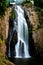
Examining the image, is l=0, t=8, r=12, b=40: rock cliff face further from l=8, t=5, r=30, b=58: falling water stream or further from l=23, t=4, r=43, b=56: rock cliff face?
l=23, t=4, r=43, b=56: rock cliff face

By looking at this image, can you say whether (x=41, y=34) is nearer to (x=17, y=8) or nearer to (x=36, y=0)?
(x=17, y=8)

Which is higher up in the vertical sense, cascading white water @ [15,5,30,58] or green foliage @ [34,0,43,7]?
green foliage @ [34,0,43,7]

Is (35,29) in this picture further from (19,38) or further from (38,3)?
(38,3)

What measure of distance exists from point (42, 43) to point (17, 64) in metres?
14.7

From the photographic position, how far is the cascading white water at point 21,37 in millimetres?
51625

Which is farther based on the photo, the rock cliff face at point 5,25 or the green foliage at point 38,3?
the green foliage at point 38,3

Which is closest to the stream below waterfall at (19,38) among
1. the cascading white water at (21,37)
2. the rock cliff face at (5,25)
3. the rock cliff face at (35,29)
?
the cascading white water at (21,37)

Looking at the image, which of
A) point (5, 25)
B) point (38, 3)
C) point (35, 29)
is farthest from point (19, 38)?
point (38, 3)

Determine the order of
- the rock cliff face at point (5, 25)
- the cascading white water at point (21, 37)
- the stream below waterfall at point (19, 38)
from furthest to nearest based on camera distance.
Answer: the cascading white water at point (21, 37) → the stream below waterfall at point (19, 38) → the rock cliff face at point (5, 25)

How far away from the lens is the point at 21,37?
52.9 m

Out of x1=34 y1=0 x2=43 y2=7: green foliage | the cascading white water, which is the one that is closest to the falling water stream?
the cascading white water

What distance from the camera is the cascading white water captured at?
169ft

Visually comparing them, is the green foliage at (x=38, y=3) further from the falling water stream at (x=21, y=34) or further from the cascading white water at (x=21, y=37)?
the cascading white water at (x=21, y=37)

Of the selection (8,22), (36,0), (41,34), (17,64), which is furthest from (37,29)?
(17,64)
